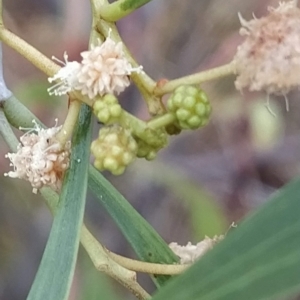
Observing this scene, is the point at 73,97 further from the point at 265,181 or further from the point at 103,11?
the point at 265,181

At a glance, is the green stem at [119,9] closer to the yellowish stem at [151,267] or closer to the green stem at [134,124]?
the green stem at [134,124]

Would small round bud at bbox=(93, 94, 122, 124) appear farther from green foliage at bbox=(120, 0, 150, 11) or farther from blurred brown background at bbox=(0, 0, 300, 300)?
blurred brown background at bbox=(0, 0, 300, 300)

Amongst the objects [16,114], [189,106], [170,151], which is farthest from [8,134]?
[170,151]

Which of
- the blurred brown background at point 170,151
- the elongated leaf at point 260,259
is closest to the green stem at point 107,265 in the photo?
the elongated leaf at point 260,259

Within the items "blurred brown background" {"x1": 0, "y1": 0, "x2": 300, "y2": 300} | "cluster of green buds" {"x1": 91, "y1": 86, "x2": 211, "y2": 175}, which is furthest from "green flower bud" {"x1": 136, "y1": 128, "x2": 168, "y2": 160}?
"blurred brown background" {"x1": 0, "y1": 0, "x2": 300, "y2": 300}

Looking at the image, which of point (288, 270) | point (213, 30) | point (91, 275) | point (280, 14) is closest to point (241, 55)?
point (280, 14)

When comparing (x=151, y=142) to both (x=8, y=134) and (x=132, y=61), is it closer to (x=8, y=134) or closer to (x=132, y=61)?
(x=132, y=61)

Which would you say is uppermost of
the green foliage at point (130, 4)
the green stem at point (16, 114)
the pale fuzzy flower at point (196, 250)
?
the green stem at point (16, 114)
